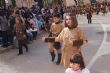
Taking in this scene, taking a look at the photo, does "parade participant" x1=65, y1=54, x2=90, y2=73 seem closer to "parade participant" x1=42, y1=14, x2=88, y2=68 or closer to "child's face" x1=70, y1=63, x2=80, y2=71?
"child's face" x1=70, y1=63, x2=80, y2=71

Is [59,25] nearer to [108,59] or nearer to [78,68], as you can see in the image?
[108,59]

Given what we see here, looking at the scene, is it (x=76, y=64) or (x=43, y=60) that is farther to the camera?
(x=43, y=60)

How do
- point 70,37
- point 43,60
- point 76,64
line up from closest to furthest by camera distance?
point 76,64 → point 70,37 → point 43,60

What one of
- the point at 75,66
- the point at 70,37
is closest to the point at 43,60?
the point at 70,37

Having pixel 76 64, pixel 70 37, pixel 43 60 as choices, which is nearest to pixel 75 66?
pixel 76 64

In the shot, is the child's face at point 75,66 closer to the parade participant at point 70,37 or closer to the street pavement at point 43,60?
the parade participant at point 70,37

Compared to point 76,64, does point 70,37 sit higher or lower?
lower

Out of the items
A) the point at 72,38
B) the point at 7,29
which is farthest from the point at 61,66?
the point at 7,29

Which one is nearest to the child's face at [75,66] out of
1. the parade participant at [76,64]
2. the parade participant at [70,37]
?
the parade participant at [76,64]

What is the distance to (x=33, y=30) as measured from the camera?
21875 mm

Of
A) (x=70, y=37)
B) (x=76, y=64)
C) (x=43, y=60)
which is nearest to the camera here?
(x=76, y=64)

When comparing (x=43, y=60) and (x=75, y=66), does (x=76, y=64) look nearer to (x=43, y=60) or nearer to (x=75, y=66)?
(x=75, y=66)

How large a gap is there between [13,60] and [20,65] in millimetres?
1240

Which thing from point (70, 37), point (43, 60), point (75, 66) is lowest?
point (43, 60)
